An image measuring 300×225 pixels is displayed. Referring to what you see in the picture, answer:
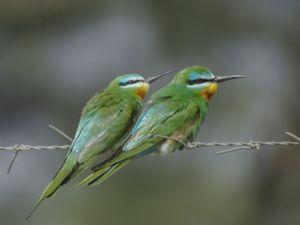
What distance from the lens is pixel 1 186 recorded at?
7301mm

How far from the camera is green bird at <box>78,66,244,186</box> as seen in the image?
10.6 feet

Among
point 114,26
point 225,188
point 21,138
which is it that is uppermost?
point 114,26

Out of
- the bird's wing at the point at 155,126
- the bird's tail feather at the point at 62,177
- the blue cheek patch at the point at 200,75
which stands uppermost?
the blue cheek patch at the point at 200,75

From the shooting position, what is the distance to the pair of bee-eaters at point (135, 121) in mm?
3248

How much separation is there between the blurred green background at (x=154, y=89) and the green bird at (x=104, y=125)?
148 inches

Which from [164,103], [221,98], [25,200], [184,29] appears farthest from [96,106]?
[184,29]

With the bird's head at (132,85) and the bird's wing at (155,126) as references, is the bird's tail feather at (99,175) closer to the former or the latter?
the bird's wing at (155,126)

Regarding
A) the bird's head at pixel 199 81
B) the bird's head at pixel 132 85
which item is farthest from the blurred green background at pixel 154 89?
the bird's head at pixel 199 81

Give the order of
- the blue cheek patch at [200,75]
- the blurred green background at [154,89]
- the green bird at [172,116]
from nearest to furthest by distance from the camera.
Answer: the green bird at [172,116] < the blue cheek patch at [200,75] < the blurred green background at [154,89]

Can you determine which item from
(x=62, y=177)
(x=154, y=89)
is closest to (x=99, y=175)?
(x=62, y=177)

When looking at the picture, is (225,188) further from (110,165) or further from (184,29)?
(110,165)

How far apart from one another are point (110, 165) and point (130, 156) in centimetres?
9

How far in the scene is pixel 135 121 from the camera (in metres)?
3.42

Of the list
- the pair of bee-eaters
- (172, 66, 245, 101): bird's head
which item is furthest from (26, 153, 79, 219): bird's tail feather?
(172, 66, 245, 101): bird's head
